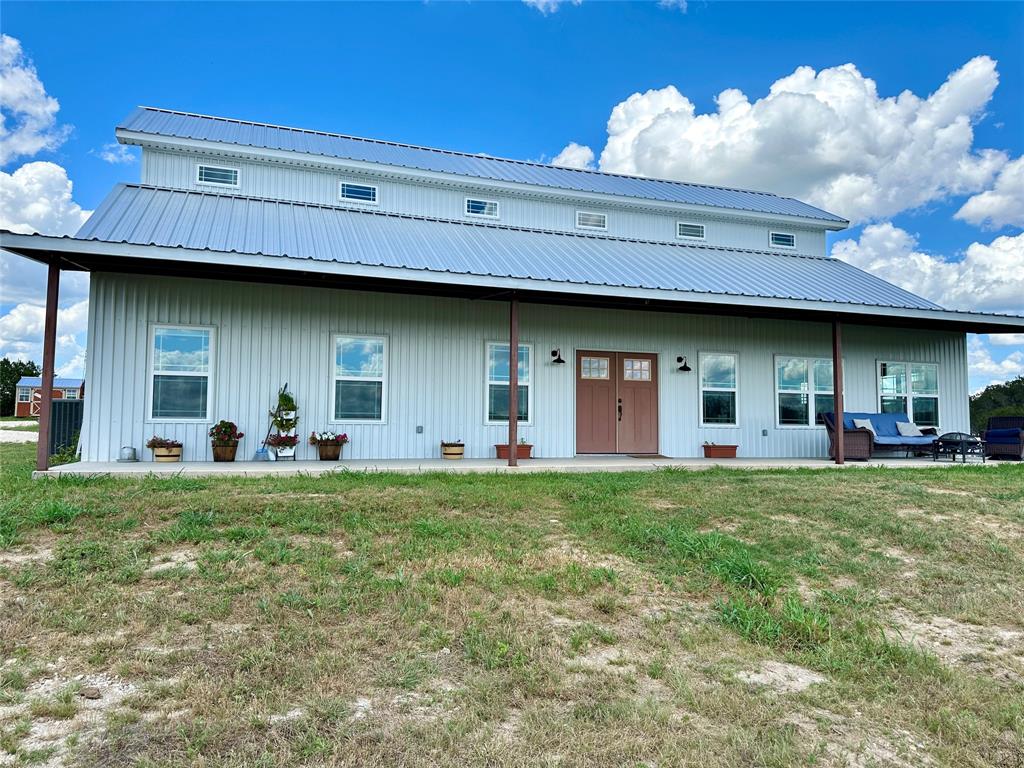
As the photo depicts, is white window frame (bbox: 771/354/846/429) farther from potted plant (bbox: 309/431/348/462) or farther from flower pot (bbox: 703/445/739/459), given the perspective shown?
potted plant (bbox: 309/431/348/462)

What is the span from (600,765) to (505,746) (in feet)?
1.17

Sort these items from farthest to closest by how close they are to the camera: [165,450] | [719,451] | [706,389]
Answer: [706,389]
[719,451]
[165,450]

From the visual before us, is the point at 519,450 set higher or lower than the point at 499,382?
lower

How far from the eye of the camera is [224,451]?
938cm

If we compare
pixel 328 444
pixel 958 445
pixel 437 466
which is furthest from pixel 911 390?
pixel 328 444

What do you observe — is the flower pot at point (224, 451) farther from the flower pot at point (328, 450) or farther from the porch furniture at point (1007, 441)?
the porch furniture at point (1007, 441)

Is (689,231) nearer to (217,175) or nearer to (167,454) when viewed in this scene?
(217,175)

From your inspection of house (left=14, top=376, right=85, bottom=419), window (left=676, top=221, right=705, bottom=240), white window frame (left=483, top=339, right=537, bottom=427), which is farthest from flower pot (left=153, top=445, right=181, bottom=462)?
house (left=14, top=376, right=85, bottom=419)

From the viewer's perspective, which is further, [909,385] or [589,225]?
[589,225]

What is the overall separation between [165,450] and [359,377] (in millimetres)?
2927

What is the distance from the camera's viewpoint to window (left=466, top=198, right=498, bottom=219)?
13.9 metres

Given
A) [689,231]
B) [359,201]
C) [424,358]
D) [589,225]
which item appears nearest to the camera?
[424,358]

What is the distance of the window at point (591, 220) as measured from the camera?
14.5 m

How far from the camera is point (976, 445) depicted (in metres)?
11.5
